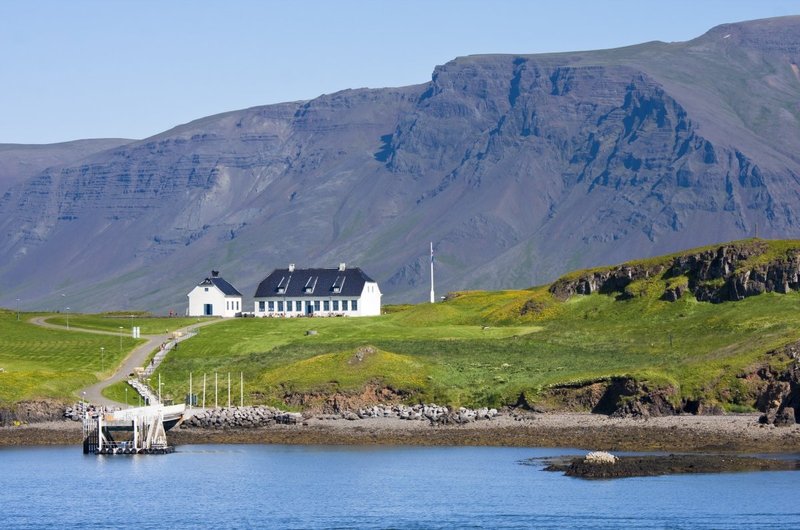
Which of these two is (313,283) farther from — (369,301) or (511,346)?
(511,346)

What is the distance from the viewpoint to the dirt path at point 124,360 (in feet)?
376

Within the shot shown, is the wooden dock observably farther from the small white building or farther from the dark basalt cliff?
the small white building

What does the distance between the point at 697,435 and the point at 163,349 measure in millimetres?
56001

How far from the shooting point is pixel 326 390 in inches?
4358

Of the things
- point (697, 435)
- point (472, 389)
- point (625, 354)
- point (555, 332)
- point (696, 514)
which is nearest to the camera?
point (696, 514)

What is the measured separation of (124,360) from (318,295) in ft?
187

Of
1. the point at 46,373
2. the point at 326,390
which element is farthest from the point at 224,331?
the point at 326,390

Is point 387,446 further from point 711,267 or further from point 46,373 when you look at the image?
point 711,267

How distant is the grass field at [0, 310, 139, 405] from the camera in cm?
11369

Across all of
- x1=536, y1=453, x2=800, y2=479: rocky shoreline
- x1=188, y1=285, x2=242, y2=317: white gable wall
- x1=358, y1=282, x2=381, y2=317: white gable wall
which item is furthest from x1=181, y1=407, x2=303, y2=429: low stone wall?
x1=188, y1=285, x2=242, y2=317: white gable wall

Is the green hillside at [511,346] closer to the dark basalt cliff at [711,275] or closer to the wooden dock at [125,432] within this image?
the dark basalt cliff at [711,275]

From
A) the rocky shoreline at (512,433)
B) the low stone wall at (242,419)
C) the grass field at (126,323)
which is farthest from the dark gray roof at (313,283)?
the rocky shoreline at (512,433)

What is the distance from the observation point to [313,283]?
616 feet

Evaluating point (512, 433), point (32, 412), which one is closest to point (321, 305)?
point (32, 412)
